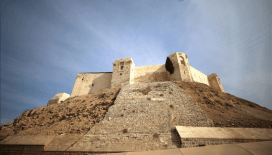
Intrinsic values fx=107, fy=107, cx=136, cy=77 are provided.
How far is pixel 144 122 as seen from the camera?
8.73 meters

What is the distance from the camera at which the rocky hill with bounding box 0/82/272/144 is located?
8547mm

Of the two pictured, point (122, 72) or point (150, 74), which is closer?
point (122, 72)

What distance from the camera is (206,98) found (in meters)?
11.0

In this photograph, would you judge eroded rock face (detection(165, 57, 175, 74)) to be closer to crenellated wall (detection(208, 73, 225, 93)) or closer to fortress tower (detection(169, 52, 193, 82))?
fortress tower (detection(169, 52, 193, 82))

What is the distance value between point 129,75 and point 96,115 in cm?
1204

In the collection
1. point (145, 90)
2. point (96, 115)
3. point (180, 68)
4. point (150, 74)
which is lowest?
point (96, 115)

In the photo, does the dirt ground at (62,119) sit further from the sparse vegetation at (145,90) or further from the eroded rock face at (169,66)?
the eroded rock face at (169,66)

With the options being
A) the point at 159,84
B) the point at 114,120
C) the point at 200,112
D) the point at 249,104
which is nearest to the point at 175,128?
the point at 200,112

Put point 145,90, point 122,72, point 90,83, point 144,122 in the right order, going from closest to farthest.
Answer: point 144,122 → point 145,90 → point 122,72 → point 90,83

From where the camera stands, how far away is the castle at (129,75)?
815 inches

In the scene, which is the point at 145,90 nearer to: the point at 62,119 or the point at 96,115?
the point at 96,115

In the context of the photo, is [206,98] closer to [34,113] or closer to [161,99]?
[161,99]

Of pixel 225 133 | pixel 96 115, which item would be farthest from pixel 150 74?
pixel 225 133

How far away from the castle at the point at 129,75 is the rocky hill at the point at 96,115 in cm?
821
